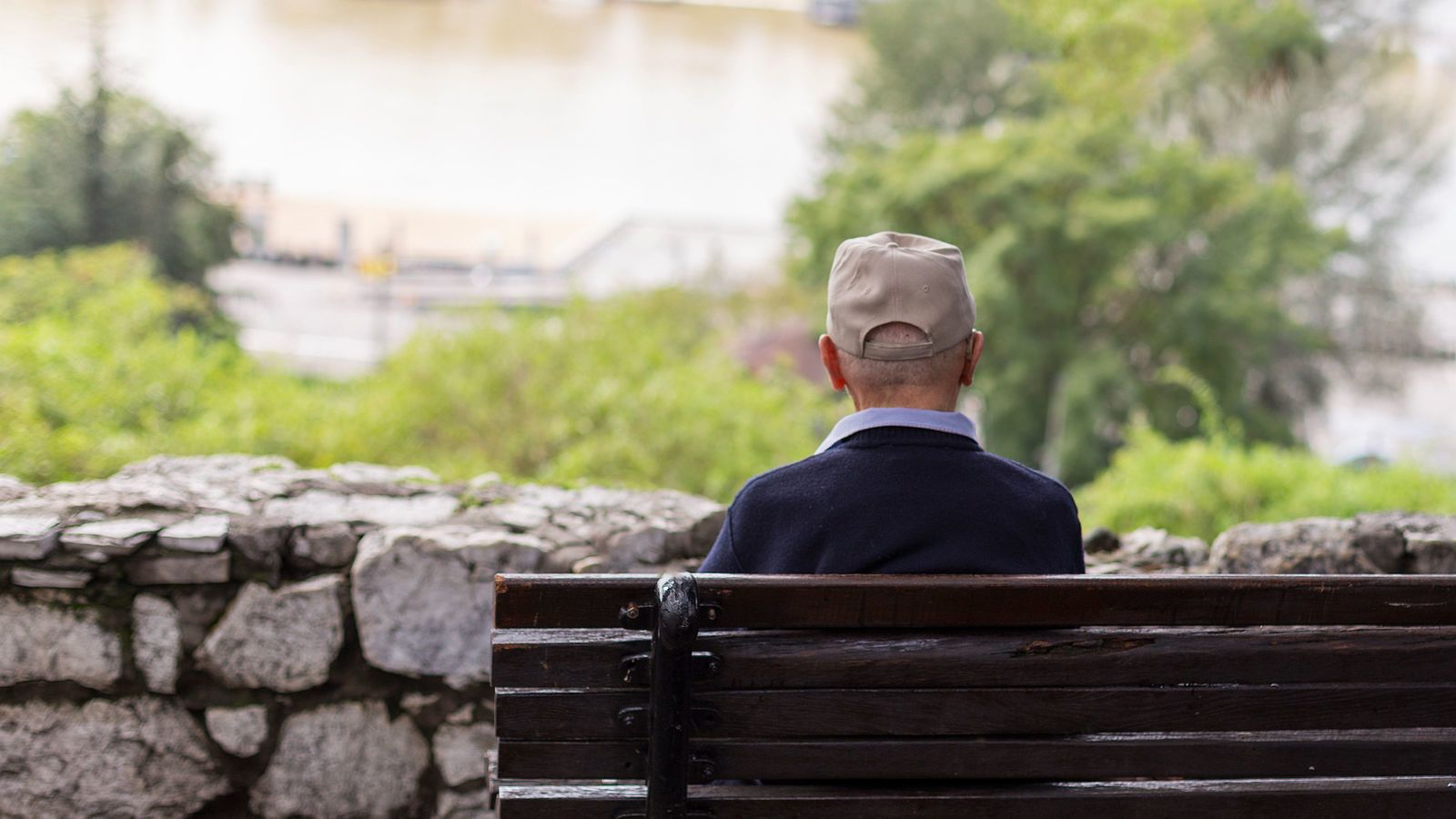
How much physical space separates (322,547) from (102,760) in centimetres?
61

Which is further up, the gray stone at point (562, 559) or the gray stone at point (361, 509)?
the gray stone at point (361, 509)

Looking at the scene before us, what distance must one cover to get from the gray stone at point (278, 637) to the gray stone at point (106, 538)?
Result: 0.74 feet

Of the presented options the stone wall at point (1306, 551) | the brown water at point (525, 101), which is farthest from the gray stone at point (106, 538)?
the brown water at point (525, 101)

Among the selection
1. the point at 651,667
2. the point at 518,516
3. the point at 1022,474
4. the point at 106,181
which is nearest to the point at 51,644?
the point at 518,516

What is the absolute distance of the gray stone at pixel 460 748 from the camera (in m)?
2.58

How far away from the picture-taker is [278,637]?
8.09 feet

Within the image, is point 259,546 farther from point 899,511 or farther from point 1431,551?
point 1431,551

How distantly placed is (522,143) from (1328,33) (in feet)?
145

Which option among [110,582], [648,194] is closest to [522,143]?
[648,194]

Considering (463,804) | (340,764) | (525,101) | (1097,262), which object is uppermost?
(525,101)

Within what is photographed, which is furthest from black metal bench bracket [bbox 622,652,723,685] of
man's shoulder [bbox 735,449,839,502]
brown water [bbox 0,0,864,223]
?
brown water [bbox 0,0,864,223]

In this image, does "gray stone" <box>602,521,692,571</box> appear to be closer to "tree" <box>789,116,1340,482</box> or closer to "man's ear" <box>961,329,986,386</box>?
"man's ear" <box>961,329,986,386</box>

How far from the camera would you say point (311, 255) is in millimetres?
54812

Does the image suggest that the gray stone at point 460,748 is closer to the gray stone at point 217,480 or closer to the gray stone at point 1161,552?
the gray stone at point 217,480
